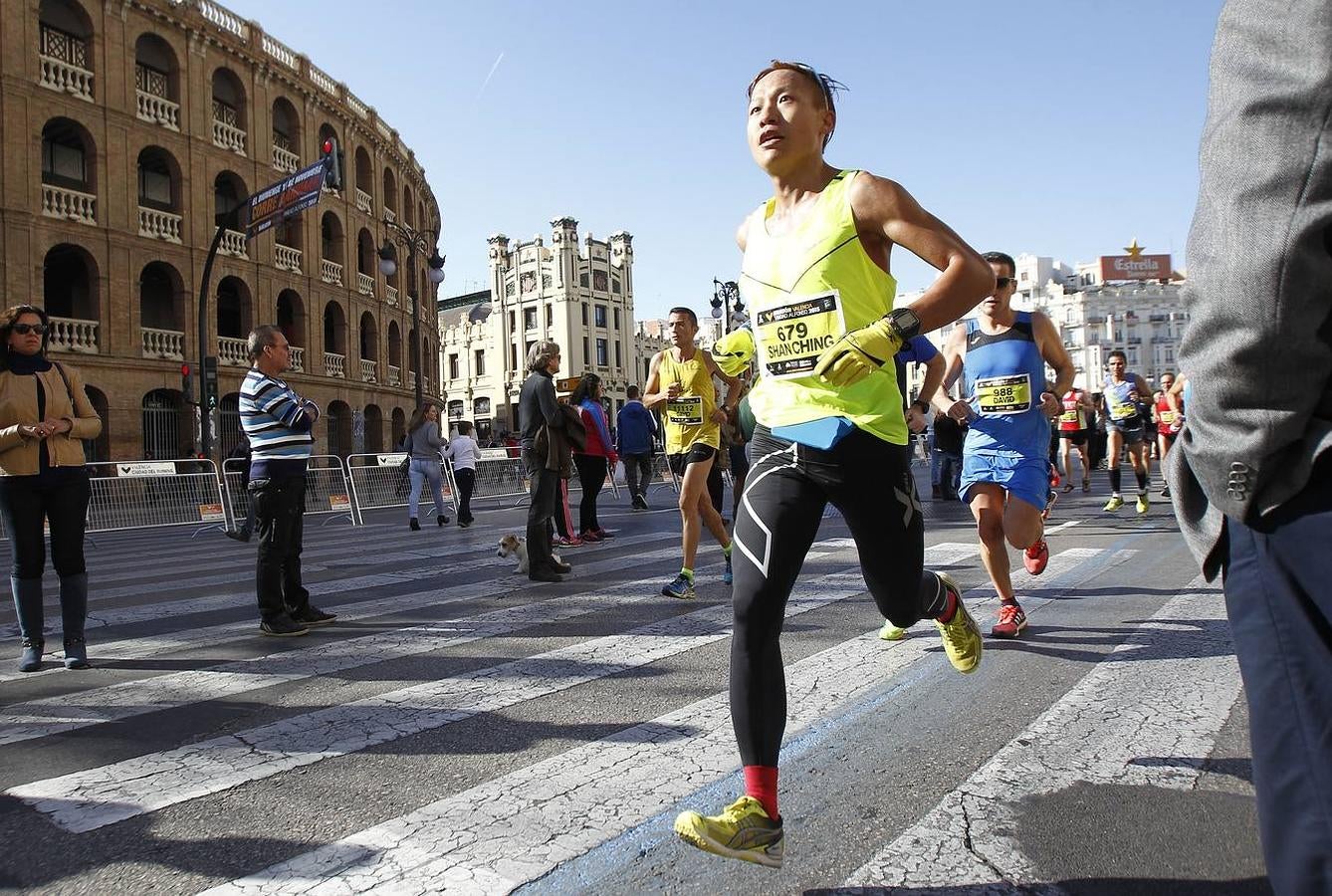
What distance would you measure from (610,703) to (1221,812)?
2086 millimetres

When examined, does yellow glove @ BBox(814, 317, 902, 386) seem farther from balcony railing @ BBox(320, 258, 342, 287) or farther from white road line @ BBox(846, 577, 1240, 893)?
balcony railing @ BBox(320, 258, 342, 287)

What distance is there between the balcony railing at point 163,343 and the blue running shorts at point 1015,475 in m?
24.3

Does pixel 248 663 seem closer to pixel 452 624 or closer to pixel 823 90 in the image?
pixel 452 624

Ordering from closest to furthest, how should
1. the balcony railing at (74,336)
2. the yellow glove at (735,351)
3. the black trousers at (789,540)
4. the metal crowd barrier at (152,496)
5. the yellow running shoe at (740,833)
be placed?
the yellow running shoe at (740,833)
the black trousers at (789,540)
the yellow glove at (735,351)
the metal crowd barrier at (152,496)
the balcony railing at (74,336)

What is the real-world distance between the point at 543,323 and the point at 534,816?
76.2 meters

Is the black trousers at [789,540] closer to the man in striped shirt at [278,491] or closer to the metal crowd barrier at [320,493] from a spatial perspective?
the man in striped shirt at [278,491]

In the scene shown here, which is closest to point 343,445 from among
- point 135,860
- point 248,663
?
point 248,663

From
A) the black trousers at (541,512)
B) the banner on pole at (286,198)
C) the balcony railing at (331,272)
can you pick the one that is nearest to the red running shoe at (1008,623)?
the black trousers at (541,512)

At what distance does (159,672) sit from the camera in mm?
4500

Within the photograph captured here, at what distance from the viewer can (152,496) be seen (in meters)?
14.5

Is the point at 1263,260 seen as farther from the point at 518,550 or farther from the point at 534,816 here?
the point at 518,550

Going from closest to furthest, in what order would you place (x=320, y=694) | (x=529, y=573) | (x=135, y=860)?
(x=135, y=860) → (x=320, y=694) → (x=529, y=573)

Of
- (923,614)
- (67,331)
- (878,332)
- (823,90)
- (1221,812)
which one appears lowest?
(1221,812)

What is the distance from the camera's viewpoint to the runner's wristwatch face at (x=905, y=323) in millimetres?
2408
